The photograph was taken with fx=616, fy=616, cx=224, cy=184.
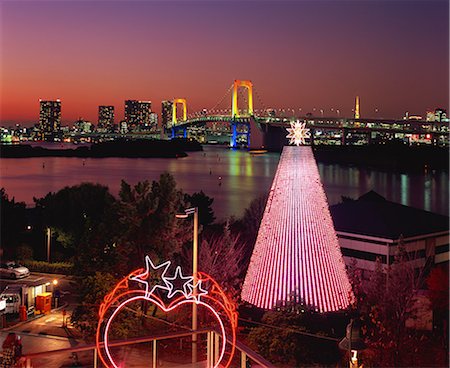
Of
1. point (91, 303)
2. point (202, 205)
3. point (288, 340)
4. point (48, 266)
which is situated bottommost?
point (48, 266)

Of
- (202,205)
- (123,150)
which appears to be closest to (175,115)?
(123,150)

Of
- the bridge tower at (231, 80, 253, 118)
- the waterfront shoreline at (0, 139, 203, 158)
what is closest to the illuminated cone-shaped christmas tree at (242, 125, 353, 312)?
the bridge tower at (231, 80, 253, 118)

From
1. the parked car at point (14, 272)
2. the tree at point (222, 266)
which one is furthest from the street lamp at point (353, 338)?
the parked car at point (14, 272)

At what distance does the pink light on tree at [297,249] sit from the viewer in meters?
5.25

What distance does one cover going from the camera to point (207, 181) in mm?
32625

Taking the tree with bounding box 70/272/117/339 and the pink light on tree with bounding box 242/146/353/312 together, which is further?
the tree with bounding box 70/272/117/339

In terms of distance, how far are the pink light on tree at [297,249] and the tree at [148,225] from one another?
97.3 inches

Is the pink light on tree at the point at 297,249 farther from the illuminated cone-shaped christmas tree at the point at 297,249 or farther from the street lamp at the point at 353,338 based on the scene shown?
the street lamp at the point at 353,338

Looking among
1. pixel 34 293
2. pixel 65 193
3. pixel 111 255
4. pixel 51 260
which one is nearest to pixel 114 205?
pixel 111 255

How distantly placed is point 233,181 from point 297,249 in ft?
89.0

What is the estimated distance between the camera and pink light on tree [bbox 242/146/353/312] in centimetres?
525

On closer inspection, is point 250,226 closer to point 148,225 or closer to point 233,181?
point 148,225

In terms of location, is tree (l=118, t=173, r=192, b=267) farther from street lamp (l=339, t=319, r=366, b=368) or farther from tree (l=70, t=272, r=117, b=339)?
street lamp (l=339, t=319, r=366, b=368)

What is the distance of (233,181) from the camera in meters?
32.4
